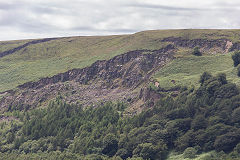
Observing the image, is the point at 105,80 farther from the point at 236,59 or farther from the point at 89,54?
the point at 236,59

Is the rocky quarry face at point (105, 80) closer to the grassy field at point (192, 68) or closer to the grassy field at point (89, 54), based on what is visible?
the grassy field at point (89, 54)

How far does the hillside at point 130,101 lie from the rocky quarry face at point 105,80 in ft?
1.48

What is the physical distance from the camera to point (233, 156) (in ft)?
222

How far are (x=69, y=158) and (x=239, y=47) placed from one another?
80.8m

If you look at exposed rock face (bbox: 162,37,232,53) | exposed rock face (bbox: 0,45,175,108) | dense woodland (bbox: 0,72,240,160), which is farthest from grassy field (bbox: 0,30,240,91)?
dense woodland (bbox: 0,72,240,160)

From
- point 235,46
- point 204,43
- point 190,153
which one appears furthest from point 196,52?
point 190,153

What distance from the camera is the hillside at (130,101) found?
80625 mm

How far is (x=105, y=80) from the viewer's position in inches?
5576

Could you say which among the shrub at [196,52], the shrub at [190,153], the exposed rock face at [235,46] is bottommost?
the shrub at [190,153]

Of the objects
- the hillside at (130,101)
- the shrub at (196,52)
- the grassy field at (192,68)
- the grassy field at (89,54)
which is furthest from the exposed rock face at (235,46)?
the shrub at (196,52)

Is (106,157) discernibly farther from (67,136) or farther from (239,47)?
(239,47)

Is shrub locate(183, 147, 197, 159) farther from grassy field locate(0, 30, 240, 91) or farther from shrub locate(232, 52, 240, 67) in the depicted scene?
grassy field locate(0, 30, 240, 91)

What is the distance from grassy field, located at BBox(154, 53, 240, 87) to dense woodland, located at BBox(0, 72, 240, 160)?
35.4 ft

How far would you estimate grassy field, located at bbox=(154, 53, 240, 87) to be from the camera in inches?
4316
